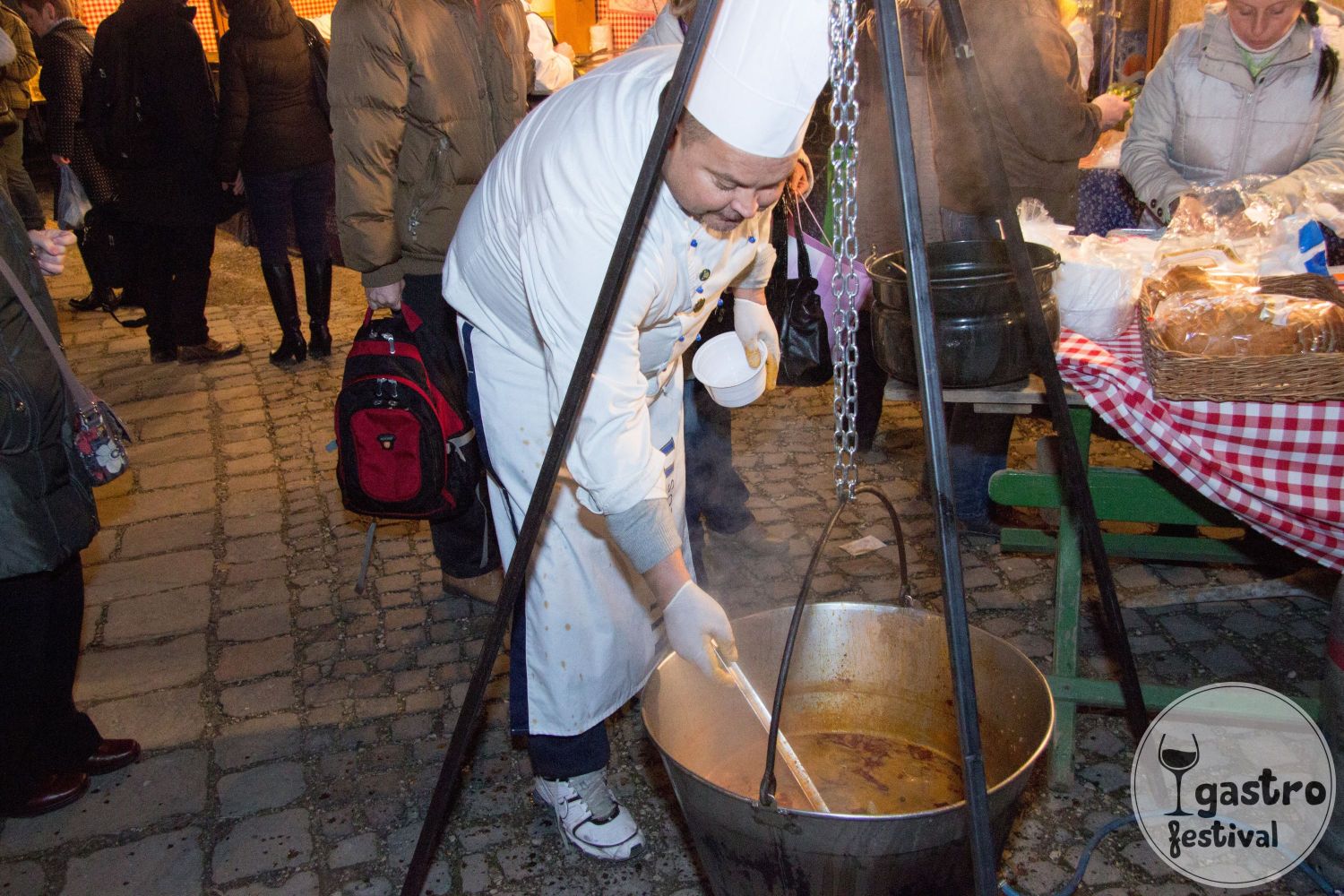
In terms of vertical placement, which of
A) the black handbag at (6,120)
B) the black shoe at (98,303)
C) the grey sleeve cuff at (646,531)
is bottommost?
the black shoe at (98,303)

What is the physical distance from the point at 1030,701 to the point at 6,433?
251 centimetres

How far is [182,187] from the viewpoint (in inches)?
254

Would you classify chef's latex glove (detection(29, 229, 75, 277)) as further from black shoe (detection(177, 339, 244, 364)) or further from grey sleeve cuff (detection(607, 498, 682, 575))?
black shoe (detection(177, 339, 244, 364))

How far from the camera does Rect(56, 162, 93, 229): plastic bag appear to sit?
19.1ft

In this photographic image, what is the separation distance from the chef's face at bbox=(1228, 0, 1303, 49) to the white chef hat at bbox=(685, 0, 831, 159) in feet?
9.99

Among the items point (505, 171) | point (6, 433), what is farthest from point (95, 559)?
point (505, 171)

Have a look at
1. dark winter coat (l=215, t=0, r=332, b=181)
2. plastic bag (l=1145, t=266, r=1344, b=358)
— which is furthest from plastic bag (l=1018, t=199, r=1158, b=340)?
dark winter coat (l=215, t=0, r=332, b=181)

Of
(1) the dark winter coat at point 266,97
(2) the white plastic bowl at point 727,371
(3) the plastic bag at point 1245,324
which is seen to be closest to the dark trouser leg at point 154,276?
(1) the dark winter coat at point 266,97

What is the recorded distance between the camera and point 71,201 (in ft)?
19.3

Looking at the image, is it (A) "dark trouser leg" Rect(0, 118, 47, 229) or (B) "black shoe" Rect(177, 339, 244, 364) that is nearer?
(A) "dark trouser leg" Rect(0, 118, 47, 229)

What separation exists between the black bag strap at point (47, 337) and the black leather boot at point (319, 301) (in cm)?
393

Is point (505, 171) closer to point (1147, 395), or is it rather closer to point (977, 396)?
point (977, 396)

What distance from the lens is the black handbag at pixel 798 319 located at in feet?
12.2

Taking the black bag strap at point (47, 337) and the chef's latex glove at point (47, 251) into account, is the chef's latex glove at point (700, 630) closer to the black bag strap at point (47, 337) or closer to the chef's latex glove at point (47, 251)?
the black bag strap at point (47, 337)
